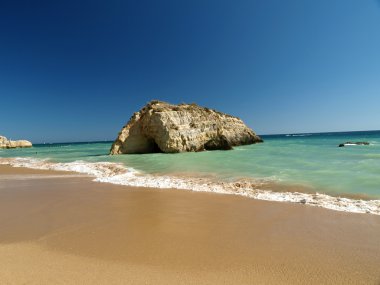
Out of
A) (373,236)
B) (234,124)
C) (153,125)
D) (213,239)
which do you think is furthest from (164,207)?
(234,124)

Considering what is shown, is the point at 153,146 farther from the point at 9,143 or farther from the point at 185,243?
the point at 9,143

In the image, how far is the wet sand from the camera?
300 centimetres

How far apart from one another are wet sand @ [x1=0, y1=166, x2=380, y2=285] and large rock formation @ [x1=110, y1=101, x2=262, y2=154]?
889 inches

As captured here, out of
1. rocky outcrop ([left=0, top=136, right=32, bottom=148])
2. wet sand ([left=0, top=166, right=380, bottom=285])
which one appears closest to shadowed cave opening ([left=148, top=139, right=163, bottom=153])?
wet sand ([left=0, top=166, right=380, bottom=285])

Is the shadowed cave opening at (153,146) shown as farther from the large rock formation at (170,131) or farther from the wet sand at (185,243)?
the wet sand at (185,243)

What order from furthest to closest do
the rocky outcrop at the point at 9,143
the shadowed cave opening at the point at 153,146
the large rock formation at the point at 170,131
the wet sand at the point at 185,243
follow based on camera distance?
the rocky outcrop at the point at 9,143 → the shadowed cave opening at the point at 153,146 → the large rock formation at the point at 170,131 → the wet sand at the point at 185,243

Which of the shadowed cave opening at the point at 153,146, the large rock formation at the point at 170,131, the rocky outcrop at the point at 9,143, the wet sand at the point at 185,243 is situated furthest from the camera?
the rocky outcrop at the point at 9,143

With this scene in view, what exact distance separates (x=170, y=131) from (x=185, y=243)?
989 inches

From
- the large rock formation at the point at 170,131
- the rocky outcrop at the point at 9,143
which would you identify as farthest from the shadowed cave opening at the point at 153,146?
the rocky outcrop at the point at 9,143

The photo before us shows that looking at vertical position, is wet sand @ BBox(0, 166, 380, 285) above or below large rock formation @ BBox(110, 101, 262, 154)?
below

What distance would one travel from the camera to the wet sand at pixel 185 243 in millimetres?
3004

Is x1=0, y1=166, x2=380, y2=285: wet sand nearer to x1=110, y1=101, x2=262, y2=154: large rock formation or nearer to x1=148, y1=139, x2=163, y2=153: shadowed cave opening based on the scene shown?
x1=110, y1=101, x2=262, y2=154: large rock formation

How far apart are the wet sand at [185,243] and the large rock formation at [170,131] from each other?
22.6m

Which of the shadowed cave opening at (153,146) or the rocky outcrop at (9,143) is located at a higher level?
the rocky outcrop at (9,143)
